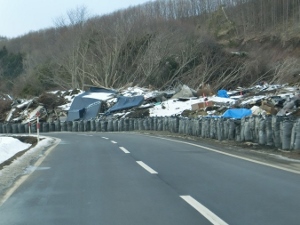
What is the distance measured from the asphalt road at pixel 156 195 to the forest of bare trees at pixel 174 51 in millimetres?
42892

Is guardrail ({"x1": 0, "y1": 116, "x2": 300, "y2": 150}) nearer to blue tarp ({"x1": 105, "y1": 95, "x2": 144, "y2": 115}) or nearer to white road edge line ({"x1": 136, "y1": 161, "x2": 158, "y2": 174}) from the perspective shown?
white road edge line ({"x1": 136, "y1": 161, "x2": 158, "y2": 174})

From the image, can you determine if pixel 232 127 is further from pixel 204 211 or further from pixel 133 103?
pixel 133 103

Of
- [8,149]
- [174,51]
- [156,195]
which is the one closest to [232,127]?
[8,149]

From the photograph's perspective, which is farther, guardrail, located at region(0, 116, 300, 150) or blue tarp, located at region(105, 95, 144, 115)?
blue tarp, located at region(105, 95, 144, 115)

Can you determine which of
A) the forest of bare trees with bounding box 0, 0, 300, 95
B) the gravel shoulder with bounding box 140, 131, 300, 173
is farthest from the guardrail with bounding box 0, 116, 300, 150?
the forest of bare trees with bounding box 0, 0, 300, 95

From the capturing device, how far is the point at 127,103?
166 feet

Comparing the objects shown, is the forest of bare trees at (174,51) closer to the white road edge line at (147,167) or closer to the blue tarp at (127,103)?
the blue tarp at (127,103)

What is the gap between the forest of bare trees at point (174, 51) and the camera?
64.1 m

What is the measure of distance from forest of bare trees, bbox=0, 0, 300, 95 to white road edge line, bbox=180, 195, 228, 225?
4628 centimetres

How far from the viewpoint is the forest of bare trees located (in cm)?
6412

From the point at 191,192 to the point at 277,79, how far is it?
50.0m

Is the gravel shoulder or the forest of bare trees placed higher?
the forest of bare trees

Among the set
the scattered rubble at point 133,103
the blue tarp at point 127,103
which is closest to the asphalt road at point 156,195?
the scattered rubble at point 133,103

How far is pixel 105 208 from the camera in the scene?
24.6 ft
